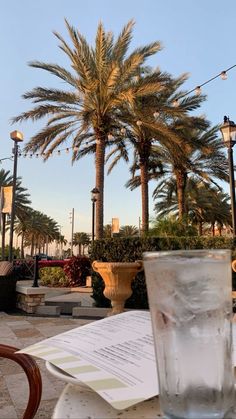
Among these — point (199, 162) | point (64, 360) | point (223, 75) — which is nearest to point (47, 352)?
point (64, 360)

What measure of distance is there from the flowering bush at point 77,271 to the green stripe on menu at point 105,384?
11.9 metres

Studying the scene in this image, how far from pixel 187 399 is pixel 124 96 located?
11.2 m

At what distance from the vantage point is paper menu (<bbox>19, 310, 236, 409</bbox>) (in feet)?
1.88

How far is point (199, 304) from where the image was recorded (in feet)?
1.60

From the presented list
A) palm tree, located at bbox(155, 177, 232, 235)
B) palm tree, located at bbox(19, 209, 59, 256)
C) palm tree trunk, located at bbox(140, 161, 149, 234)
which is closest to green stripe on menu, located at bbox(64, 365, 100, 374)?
palm tree trunk, located at bbox(140, 161, 149, 234)

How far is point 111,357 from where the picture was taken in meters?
0.67

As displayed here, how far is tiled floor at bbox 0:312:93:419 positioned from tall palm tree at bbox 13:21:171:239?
6.16 meters

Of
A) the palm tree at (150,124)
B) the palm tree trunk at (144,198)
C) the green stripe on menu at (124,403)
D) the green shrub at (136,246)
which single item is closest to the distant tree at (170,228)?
the palm tree at (150,124)

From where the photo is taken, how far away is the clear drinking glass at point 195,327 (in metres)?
0.48

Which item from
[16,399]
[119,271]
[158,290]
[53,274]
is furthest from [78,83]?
[158,290]

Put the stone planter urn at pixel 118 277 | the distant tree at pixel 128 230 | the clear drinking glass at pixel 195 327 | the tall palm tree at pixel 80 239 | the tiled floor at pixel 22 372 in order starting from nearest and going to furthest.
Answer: the clear drinking glass at pixel 195 327, the tiled floor at pixel 22 372, the stone planter urn at pixel 118 277, the distant tree at pixel 128 230, the tall palm tree at pixel 80 239

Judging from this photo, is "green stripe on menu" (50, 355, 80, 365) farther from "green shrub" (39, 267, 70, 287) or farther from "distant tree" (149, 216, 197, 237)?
"green shrub" (39, 267, 70, 287)

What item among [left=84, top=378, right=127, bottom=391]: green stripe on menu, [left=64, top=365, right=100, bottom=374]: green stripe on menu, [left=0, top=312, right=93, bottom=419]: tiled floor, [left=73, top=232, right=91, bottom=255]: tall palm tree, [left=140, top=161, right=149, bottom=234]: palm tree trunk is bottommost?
[left=0, top=312, right=93, bottom=419]: tiled floor

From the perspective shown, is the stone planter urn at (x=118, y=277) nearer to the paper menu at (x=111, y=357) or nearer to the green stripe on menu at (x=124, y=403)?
the paper menu at (x=111, y=357)
